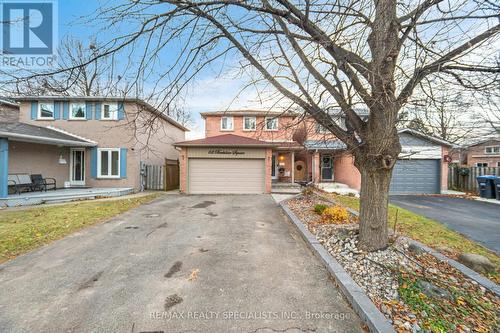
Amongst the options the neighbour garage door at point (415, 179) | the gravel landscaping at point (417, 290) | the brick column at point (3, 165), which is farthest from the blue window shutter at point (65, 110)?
the neighbour garage door at point (415, 179)

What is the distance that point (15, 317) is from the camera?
2.78 m

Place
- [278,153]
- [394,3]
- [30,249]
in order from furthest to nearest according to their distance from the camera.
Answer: [278,153]
[30,249]
[394,3]

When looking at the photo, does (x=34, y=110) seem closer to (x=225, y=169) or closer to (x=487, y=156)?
(x=225, y=169)

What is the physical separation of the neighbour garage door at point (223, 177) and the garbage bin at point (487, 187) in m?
13.3

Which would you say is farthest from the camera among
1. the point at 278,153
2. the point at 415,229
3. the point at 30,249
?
the point at 278,153

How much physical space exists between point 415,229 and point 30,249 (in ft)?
31.3

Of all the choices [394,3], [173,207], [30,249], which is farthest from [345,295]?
[173,207]

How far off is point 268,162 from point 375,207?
1008cm

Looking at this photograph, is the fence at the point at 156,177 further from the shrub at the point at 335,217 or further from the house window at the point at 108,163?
the shrub at the point at 335,217

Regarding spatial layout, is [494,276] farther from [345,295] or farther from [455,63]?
[455,63]

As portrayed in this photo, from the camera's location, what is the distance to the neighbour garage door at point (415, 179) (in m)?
16.0

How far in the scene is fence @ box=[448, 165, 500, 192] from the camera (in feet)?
50.3

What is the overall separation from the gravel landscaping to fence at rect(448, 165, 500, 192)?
16.3 metres

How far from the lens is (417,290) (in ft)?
10.4
